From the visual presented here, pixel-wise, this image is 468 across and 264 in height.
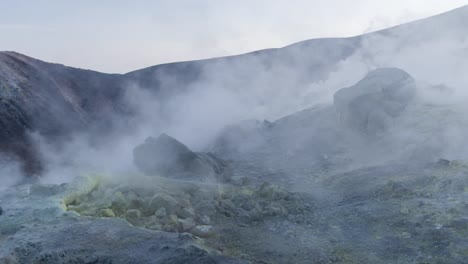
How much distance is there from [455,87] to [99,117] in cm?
2114

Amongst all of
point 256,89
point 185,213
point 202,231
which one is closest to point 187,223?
point 202,231

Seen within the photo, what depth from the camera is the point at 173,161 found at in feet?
52.5

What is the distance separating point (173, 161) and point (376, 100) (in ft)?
25.2

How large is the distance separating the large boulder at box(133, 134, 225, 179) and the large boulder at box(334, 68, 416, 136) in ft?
17.3

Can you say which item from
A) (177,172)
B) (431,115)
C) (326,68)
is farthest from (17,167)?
(326,68)

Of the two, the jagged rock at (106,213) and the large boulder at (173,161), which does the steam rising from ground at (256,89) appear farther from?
the jagged rock at (106,213)

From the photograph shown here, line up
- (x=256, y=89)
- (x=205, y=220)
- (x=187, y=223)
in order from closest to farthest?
(x=187, y=223), (x=205, y=220), (x=256, y=89)

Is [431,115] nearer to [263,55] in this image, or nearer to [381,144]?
[381,144]

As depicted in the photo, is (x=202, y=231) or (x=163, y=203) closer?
(x=202, y=231)

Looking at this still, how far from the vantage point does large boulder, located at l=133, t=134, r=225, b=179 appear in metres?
15.7

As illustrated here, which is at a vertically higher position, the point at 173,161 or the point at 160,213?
the point at 173,161

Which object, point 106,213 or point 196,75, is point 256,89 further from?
point 106,213

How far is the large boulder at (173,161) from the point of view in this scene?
15.7m

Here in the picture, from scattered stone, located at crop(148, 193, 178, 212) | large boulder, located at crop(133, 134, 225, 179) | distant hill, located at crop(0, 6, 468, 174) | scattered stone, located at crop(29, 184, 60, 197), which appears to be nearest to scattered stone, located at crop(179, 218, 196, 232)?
scattered stone, located at crop(148, 193, 178, 212)
